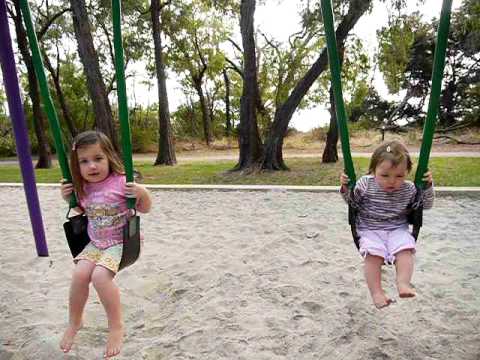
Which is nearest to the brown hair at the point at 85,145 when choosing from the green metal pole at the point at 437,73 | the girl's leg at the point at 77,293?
the girl's leg at the point at 77,293

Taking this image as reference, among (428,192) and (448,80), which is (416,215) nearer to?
(428,192)

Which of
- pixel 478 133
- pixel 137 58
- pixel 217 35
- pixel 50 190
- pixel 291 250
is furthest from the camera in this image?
pixel 217 35

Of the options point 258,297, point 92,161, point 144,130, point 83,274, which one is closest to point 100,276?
point 83,274

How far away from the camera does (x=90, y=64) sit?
8.77m

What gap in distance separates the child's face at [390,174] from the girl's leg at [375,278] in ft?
1.18

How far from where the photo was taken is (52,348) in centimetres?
211

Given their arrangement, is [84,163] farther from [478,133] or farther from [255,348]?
[478,133]

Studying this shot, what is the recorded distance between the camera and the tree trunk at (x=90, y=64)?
8.55 meters

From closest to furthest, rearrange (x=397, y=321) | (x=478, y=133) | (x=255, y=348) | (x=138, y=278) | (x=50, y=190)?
(x=255, y=348), (x=397, y=321), (x=138, y=278), (x=50, y=190), (x=478, y=133)

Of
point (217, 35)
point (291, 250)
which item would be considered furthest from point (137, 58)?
point (291, 250)

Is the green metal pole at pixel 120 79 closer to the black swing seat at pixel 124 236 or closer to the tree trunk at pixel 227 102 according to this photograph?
the black swing seat at pixel 124 236

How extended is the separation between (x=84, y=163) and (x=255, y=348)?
1273 mm

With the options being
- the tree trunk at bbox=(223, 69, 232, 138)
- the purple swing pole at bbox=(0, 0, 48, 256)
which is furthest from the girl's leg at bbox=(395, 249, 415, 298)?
the tree trunk at bbox=(223, 69, 232, 138)

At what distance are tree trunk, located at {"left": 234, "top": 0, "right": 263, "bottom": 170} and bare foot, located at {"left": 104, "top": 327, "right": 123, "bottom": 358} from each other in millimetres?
7398
